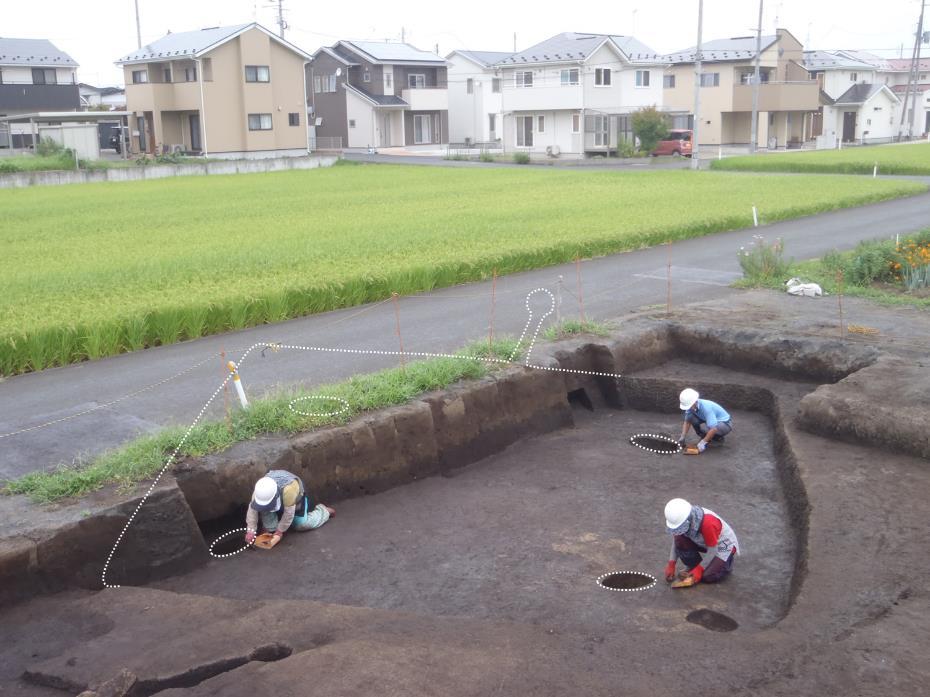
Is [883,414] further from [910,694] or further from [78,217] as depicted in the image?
[78,217]

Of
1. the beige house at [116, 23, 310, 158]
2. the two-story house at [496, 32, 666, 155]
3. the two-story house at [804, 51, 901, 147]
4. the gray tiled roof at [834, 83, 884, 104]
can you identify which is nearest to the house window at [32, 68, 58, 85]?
the beige house at [116, 23, 310, 158]

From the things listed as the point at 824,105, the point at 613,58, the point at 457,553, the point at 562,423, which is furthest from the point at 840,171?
the point at 457,553

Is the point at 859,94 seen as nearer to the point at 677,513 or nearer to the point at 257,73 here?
the point at 257,73

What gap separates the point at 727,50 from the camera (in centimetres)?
5775

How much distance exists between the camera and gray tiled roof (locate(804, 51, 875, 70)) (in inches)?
2594

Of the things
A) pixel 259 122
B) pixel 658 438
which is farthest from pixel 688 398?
pixel 259 122

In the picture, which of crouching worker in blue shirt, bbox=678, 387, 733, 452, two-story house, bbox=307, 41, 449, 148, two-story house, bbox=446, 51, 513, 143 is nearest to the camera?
crouching worker in blue shirt, bbox=678, 387, 733, 452

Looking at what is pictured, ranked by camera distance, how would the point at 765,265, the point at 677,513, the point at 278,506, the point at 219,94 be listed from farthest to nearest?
1. the point at 219,94
2. the point at 765,265
3. the point at 278,506
4. the point at 677,513

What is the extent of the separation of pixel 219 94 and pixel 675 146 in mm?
24578

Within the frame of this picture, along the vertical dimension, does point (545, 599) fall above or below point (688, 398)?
below

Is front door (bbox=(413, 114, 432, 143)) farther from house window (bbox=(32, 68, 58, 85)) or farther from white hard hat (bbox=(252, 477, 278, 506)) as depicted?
white hard hat (bbox=(252, 477, 278, 506))

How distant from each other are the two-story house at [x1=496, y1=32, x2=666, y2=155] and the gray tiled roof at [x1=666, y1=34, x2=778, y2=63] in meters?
4.41

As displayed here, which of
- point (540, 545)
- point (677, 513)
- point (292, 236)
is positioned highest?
point (292, 236)

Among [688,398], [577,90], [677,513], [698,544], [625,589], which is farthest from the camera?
[577,90]
